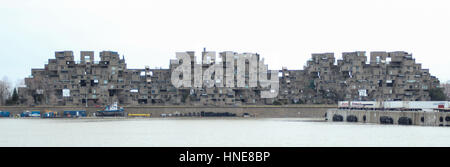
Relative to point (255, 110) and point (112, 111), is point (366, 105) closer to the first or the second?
point (255, 110)

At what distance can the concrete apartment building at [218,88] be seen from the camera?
17375 centimetres

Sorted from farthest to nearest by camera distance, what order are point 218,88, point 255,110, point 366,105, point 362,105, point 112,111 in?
1. point 218,88
2. point 112,111
3. point 255,110
4. point 362,105
5. point 366,105

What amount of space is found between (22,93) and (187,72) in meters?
47.0

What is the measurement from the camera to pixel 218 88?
17288 centimetres

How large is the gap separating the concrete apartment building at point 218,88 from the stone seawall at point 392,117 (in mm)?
37753

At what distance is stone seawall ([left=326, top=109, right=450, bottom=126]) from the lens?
108 m

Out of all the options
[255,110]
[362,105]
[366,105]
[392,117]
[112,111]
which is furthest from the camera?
[112,111]

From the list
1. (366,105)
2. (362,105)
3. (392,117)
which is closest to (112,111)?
(362,105)

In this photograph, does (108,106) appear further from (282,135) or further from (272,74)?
(282,135)

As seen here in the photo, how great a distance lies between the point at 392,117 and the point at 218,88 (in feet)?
208

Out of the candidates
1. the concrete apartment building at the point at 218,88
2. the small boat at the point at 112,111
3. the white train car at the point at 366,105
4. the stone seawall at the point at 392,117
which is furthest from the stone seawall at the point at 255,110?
the white train car at the point at 366,105

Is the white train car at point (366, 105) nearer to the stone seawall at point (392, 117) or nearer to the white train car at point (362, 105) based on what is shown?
the white train car at point (362, 105)

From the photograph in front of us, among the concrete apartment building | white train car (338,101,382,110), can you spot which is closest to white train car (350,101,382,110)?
white train car (338,101,382,110)
